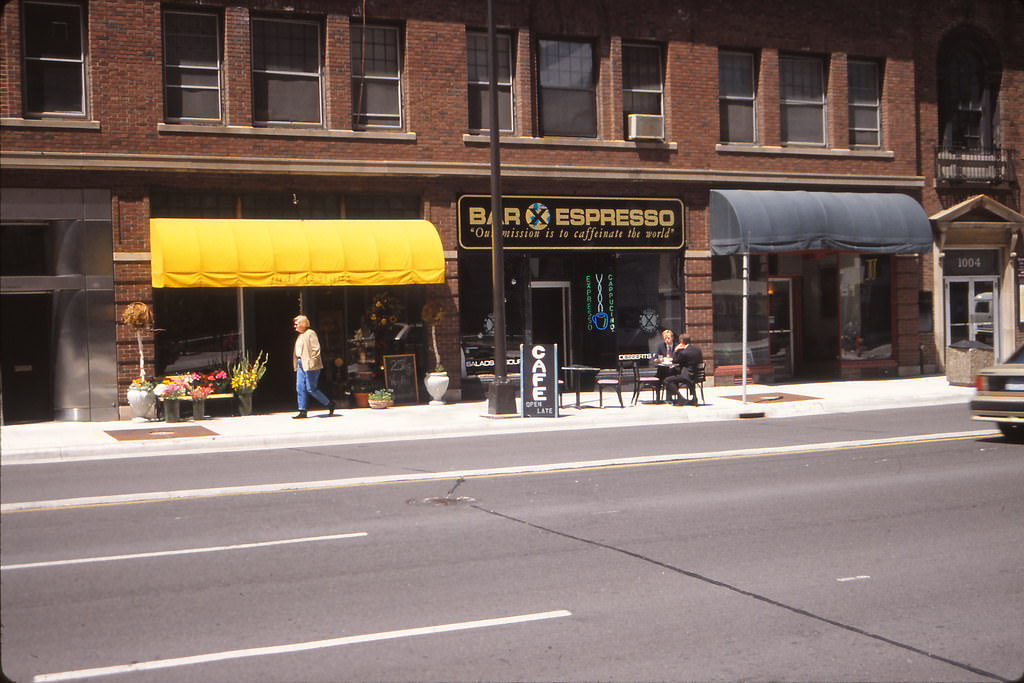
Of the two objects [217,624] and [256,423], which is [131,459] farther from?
[217,624]

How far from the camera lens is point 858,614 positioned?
6.60 m

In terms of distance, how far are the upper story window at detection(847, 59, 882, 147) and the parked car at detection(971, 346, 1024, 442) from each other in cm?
1326

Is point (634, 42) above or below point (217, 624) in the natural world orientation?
above

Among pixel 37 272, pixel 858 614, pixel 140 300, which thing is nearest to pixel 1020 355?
pixel 858 614

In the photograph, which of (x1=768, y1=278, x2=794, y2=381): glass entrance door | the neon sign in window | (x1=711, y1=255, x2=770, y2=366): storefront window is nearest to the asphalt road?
the neon sign in window

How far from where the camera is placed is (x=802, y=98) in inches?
1035

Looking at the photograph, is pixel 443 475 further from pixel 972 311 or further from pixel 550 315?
pixel 972 311

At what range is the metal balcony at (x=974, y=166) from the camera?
27.6m

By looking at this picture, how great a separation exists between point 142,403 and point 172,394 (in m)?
0.63

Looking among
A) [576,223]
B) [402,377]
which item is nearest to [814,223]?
[576,223]

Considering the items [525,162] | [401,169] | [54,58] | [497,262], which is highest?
[54,58]

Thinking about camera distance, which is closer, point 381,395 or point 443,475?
point 443,475

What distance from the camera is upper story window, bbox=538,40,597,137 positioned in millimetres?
23641

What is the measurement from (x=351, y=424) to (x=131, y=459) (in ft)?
Answer: 13.9
